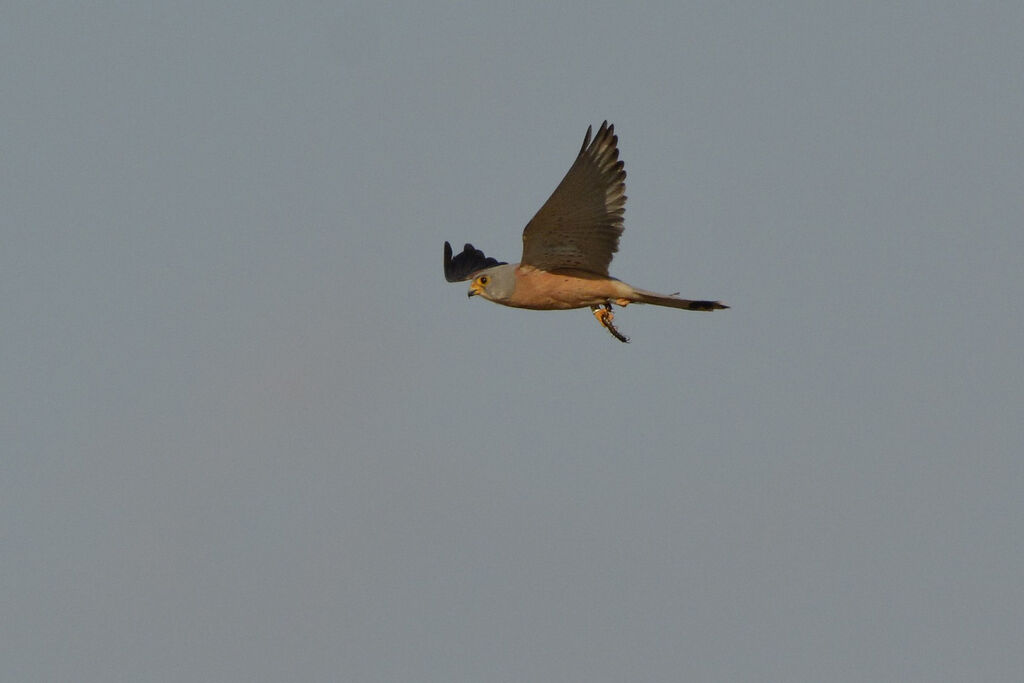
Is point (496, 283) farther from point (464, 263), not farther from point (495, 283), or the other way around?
point (464, 263)

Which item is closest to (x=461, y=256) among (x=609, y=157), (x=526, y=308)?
(x=526, y=308)

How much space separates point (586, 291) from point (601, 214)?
104 cm

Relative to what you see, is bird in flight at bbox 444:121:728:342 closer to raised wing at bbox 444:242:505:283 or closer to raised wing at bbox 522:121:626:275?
raised wing at bbox 522:121:626:275

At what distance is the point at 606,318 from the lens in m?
16.9

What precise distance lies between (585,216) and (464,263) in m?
4.10

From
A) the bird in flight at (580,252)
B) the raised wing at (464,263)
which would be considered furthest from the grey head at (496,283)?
the raised wing at (464,263)

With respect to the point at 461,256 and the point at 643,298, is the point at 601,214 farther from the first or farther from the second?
the point at 461,256

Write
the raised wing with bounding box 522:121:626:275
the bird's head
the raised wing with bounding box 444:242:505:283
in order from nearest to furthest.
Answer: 1. the raised wing with bounding box 522:121:626:275
2. the bird's head
3. the raised wing with bounding box 444:242:505:283

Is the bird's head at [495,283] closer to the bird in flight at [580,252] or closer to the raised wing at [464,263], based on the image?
the bird in flight at [580,252]

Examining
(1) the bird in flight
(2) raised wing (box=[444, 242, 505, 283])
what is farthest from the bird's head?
(2) raised wing (box=[444, 242, 505, 283])

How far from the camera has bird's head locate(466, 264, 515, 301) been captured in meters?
16.4

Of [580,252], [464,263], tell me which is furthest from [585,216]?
[464,263]

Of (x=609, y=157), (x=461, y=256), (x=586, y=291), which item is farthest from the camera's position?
(x=461, y=256)

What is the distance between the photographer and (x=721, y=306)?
51.4 ft
